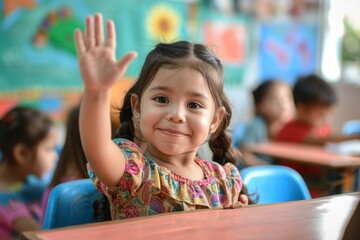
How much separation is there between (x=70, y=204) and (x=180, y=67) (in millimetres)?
452

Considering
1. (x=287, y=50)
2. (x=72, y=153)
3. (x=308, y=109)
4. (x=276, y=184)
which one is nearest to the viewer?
(x=276, y=184)

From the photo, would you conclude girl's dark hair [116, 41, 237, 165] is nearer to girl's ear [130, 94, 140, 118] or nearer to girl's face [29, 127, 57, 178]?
girl's ear [130, 94, 140, 118]

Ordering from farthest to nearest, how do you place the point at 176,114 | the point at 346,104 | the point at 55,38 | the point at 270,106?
A: 1. the point at 346,104
2. the point at 270,106
3. the point at 55,38
4. the point at 176,114

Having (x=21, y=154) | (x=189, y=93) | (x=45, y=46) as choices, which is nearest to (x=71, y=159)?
(x=21, y=154)

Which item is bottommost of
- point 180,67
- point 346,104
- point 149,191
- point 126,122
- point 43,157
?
point 346,104

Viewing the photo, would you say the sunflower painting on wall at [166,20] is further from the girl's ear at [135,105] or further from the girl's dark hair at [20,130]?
the girl's ear at [135,105]

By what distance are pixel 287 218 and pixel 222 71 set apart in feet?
1.54

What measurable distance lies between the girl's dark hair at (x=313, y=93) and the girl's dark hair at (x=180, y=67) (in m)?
2.46

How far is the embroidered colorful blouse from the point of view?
4.00 ft

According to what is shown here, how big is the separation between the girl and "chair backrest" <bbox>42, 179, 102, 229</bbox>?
16 centimetres

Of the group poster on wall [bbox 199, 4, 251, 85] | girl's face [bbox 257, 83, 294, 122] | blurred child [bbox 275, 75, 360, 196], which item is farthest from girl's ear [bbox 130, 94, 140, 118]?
poster on wall [bbox 199, 4, 251, 85]

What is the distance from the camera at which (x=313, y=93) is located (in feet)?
12.5

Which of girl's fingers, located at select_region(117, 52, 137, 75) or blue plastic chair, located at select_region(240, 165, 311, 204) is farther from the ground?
girl's fingers, located at select_region(117, 52, 137, 75)

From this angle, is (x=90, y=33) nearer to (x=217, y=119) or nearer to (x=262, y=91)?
(x=217, y=119)
